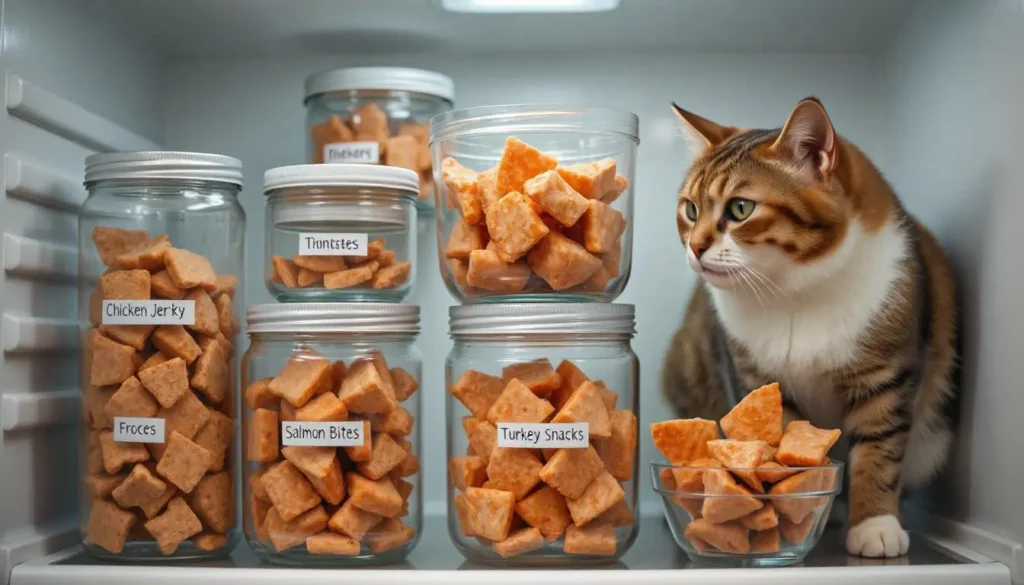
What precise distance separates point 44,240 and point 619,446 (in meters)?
0.65

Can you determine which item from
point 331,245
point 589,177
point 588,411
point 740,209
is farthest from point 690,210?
point 331,245

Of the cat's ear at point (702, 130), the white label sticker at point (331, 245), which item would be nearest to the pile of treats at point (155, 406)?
the white label sticker at point (331, 245)

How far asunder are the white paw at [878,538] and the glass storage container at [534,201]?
1.15 feet

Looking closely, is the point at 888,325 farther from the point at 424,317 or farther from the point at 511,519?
the point at 424,317

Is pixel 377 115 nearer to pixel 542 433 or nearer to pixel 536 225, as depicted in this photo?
pixel 536 225

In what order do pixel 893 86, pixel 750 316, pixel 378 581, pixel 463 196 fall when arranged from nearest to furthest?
pixel 378 581 → pixel 463 196 → pixel 750 316 → pixel 893 86

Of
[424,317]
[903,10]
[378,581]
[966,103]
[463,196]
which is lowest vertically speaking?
[378,581]

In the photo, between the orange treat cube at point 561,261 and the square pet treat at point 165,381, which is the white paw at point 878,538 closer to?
the orange treat cube at point 561,261

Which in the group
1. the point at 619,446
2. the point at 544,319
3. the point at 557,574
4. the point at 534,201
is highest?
the point at 534,201

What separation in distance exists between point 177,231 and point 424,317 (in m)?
0.37

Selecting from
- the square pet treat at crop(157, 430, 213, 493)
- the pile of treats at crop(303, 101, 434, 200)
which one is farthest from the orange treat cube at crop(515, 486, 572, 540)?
the pile of treats at crop(303, 101, 434, 200)

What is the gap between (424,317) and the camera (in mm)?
1366

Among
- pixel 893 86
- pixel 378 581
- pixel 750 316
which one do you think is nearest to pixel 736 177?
pixel 750 316

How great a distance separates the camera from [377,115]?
1.24 m
